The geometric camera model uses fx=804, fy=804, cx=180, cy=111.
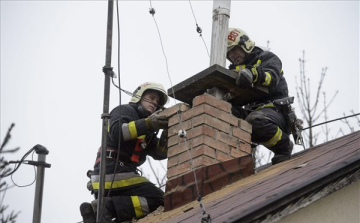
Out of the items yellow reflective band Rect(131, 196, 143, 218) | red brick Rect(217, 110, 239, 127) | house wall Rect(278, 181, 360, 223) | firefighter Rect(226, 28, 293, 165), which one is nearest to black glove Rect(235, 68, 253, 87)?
firefighter Rect(226, 28, 293, 165)

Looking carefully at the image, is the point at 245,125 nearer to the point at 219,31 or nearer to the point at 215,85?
the point at 215,85

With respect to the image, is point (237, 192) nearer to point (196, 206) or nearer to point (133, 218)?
point (196, 206)

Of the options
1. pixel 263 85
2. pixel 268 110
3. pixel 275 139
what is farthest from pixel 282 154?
pixel 263 85

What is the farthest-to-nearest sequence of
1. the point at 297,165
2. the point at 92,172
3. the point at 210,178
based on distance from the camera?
the point at 92,172, the point at 210,178, the point at 297,165

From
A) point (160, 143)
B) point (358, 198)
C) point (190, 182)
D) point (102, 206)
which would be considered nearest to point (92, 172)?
point (160, 143)

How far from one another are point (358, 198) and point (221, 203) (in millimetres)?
1241

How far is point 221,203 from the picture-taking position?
22.2 feet

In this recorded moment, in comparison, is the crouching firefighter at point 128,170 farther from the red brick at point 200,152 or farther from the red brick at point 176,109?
the red brick at point 200,152

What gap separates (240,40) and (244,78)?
2.84 feet

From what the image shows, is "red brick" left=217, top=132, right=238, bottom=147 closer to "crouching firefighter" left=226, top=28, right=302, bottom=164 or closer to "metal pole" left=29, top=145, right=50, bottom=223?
"crouching firefighter" left=226, top=28, right=302, bottom=164

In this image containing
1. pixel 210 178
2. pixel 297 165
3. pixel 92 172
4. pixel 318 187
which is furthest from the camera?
pixel 92 172

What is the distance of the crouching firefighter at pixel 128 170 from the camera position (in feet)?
27.5

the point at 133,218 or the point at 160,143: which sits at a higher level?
the point at 160,143

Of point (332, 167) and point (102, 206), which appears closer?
point (332, 167)
